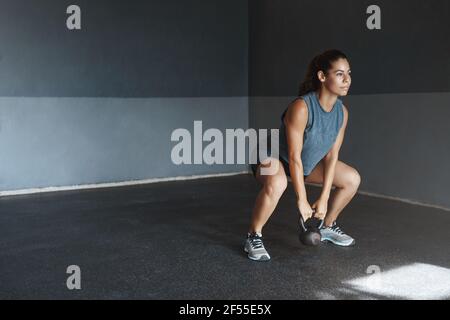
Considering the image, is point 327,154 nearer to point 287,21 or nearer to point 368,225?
point 368,225

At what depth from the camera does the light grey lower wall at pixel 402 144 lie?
329 centimetres

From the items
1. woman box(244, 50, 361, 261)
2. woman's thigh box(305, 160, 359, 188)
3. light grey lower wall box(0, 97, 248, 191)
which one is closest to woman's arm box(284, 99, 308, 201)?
woman box(244, 50, 361, 261)

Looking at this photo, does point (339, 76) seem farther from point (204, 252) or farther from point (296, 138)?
point (204, 252)

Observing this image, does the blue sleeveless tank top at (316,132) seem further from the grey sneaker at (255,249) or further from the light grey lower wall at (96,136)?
the light grey lower wall at (96,136)

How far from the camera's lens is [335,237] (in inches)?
99.3

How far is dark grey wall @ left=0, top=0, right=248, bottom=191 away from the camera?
3998 mm

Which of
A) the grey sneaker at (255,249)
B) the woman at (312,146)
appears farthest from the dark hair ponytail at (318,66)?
the grey sneaker at (255,249)

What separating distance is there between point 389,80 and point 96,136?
2.49m

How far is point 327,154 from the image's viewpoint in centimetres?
236

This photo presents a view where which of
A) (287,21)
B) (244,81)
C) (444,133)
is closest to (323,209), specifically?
(444,133)

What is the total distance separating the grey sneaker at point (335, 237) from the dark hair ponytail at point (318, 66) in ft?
2.40

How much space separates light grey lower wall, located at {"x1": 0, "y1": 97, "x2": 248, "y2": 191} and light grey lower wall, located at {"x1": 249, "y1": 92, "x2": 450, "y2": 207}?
4.86 ft

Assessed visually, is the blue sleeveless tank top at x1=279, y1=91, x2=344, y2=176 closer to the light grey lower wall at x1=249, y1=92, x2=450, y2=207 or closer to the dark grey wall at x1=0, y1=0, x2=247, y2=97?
the light grey lower wall at x1=249, y1=92, x2=450, y2=207
